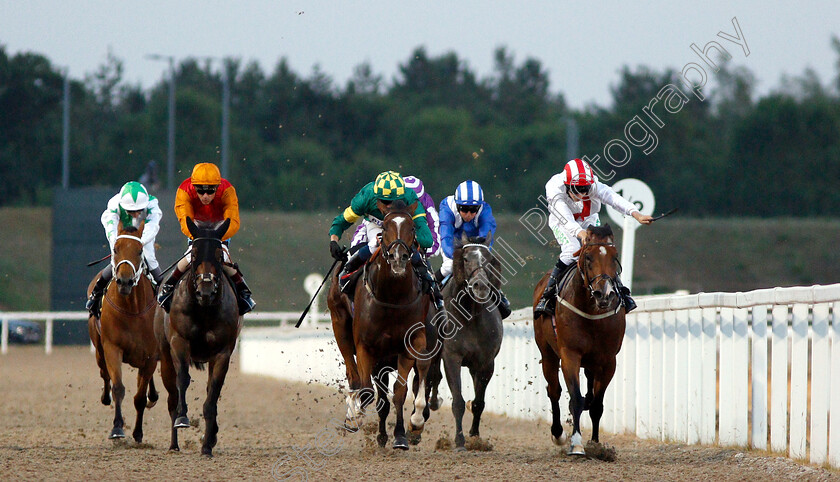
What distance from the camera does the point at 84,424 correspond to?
1234cm

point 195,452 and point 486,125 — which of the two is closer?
point 195,452

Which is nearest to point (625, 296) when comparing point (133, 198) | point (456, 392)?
point (456, 392)

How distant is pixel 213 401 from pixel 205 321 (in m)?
0.63

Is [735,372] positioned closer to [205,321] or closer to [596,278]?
[596,278]

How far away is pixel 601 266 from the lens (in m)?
8.09

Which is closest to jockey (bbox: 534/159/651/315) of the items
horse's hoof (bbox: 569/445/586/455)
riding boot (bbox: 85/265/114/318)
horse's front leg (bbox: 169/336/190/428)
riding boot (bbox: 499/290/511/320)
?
riding boot (bbox: 499/290/511/320)

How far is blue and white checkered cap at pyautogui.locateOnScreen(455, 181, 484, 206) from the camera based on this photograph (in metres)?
9.70

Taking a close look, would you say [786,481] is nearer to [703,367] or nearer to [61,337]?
[703,367]

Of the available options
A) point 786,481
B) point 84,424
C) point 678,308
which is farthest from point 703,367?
point 84,424

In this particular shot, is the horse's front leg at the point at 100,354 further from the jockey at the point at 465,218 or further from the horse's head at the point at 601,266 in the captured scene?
the horse's head at the point at 601,266

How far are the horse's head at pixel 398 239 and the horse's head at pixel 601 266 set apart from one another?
4.25 ft

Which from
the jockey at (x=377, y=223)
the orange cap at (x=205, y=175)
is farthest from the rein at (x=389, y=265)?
the orange cap at (x=205, y=175)

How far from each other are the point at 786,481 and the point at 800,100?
183 feet

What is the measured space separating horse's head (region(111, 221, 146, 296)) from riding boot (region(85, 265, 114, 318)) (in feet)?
2.29
